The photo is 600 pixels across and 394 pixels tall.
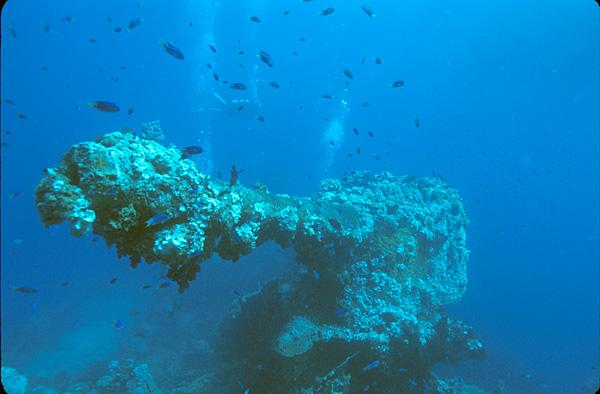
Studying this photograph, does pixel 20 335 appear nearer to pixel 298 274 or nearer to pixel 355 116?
pixel 298 274

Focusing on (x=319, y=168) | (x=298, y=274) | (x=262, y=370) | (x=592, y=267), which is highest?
(x=592, y=267)

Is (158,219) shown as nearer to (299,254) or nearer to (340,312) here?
(299,254)

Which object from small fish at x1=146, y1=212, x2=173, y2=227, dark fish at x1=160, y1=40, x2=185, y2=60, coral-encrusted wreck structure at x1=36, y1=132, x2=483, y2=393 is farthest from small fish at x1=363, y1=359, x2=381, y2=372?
dark fish at x1=160, y1=40, x2=185, y2=60

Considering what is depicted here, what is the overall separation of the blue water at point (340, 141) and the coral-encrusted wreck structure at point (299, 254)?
38.0 inches

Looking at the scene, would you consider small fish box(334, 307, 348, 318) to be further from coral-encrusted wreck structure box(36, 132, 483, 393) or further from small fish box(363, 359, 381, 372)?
small fish box(363, 359, 381, 372)

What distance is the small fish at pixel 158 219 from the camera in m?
4.39

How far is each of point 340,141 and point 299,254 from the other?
42.7 meters

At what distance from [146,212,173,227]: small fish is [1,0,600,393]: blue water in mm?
1317

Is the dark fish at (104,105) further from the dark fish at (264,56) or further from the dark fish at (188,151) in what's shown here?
the dark fish at (264,56)

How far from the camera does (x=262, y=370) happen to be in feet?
24.0

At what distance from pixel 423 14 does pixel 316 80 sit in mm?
26661

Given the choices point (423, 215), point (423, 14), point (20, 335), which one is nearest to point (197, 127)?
point (20, 335)

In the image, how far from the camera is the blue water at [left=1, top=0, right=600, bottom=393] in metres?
16.0

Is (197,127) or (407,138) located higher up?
(407,138)
